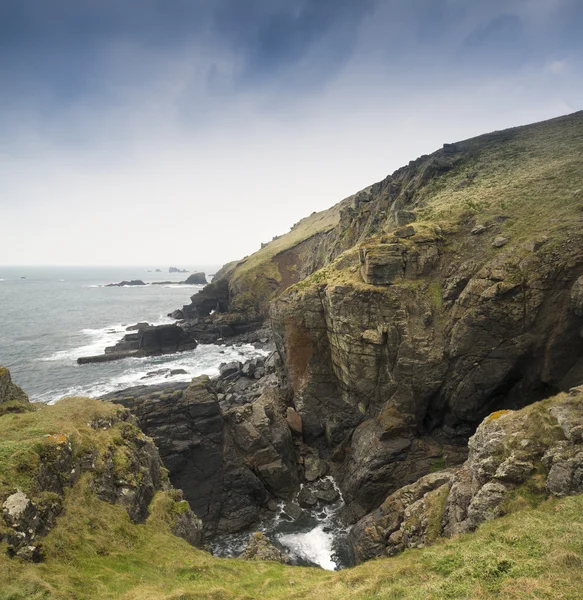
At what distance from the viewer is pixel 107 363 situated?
6216 centimetres

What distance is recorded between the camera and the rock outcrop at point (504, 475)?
13523mm

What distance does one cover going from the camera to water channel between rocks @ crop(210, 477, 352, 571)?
23641 millimetres

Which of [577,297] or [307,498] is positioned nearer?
[577,297]

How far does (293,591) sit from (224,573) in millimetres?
3293

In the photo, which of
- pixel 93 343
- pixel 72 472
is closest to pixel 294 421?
pixel 72 472

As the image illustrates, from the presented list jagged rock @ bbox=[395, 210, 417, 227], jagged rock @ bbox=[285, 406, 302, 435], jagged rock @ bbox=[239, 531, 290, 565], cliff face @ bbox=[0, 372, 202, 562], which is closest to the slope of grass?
cliff face @ bbox=[0, 372, 202, 562]

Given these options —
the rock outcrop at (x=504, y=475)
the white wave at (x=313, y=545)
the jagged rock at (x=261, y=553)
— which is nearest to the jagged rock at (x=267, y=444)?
the white wave at (x=313, y=545)

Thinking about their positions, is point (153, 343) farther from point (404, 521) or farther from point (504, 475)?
point (504, 475)

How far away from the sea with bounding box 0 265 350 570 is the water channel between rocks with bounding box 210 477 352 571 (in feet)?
0.24

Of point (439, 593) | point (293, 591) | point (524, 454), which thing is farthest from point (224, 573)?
point (524, 454)

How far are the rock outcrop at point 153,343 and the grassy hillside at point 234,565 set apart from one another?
52.2 metres

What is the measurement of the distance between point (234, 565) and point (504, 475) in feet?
44.7

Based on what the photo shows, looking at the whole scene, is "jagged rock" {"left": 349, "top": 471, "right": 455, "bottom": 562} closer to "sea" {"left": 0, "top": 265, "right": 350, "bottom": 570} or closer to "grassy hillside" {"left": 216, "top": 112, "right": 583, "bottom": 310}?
"sea" {"left": 0, "top": 265, "right": 350, "bottom": 570}

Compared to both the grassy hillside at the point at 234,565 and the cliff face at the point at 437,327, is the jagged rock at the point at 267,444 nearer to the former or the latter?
the cliff face at the point at 437,327
